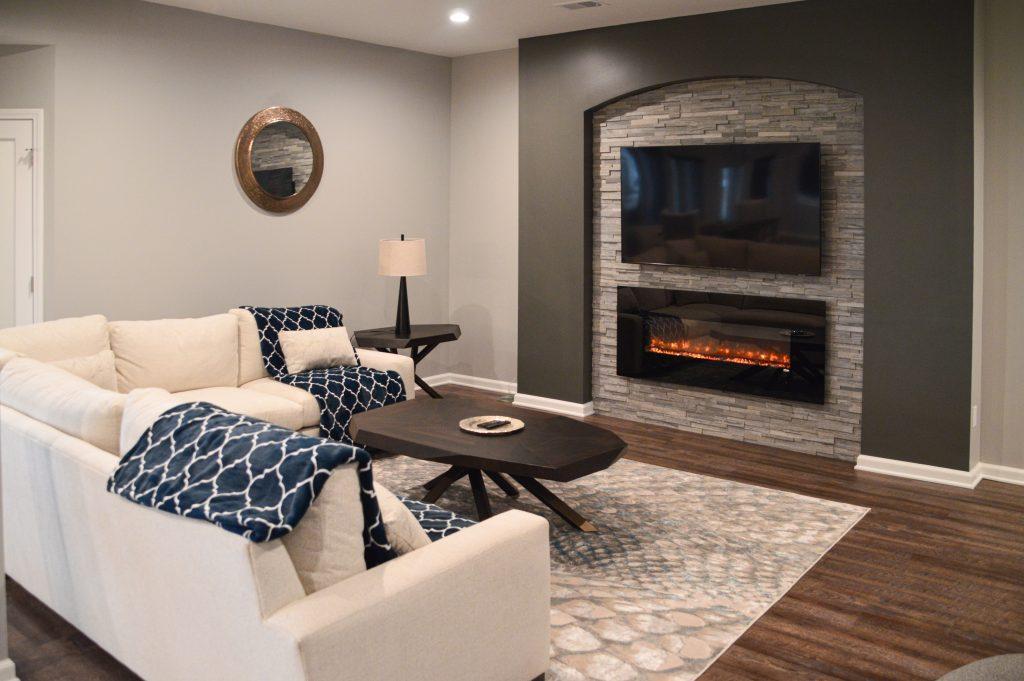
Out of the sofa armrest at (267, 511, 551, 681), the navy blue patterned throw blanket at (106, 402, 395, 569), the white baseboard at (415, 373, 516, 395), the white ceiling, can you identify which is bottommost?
the sofa armrest at (267, 511, 551, 681)

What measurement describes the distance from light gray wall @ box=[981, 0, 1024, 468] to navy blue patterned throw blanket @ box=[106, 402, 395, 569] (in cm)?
398

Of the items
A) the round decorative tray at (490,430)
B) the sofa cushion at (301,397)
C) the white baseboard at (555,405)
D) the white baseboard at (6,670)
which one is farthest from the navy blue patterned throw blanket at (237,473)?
the white baseboard at (555,405)

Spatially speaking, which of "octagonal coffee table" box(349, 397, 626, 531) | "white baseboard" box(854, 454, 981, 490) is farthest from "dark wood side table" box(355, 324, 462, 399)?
"white baseboard" box(854, 454, 981, 490)

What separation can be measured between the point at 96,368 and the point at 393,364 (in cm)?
175

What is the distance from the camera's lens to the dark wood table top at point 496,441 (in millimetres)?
3709

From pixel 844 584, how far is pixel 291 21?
15.8 ft

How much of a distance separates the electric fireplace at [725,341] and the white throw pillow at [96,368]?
332cm

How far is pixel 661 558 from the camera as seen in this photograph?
381cm

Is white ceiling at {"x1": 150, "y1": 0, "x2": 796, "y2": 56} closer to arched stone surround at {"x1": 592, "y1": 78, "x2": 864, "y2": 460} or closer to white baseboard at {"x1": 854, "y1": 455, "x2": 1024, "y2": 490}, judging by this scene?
arched stone surround at {"x1": 592, "y1": 78, "x2": 864, "y2": 460}

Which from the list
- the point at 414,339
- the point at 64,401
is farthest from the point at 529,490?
the point at 414,339

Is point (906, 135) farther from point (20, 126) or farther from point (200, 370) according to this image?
point (20, 126)

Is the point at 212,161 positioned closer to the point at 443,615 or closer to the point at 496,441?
the point at 496,441

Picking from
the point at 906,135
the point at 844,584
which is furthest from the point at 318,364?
the point at 906,135

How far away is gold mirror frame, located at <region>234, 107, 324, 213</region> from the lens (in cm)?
600
